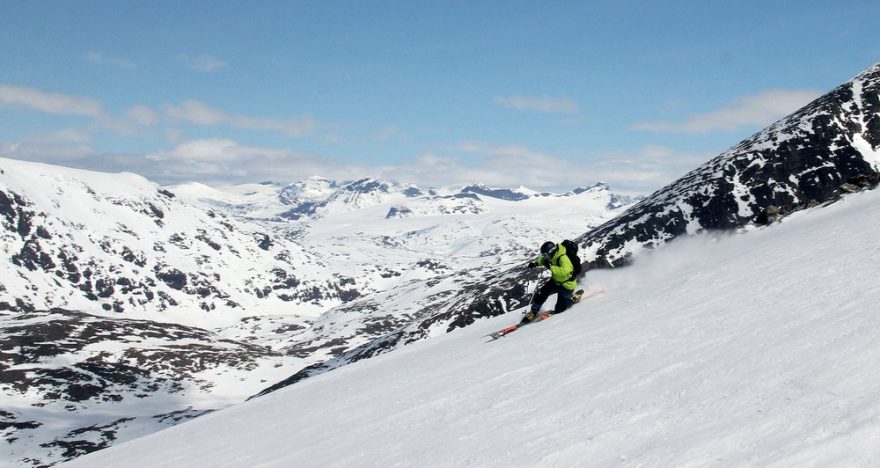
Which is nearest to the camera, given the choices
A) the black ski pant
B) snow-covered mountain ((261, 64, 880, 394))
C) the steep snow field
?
the steep snow field

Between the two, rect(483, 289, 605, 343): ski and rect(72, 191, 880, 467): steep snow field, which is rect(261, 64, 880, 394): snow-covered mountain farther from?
rect(72, 191, 880, 467): steep snow field

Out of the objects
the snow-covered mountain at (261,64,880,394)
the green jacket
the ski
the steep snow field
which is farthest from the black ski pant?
the snow-covered mountain at (261,64,880,394)

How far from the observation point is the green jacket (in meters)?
21.6

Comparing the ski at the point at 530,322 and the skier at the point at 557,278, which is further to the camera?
the ski at the point at 530,322

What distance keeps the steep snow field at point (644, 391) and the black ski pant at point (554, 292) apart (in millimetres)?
912

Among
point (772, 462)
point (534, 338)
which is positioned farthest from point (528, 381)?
point (772, 462)

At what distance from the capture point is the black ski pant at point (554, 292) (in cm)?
2270

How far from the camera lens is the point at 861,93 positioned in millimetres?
163375

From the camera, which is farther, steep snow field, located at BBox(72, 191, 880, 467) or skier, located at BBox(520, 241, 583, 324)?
skier, located at BBox(520, 241, 583, 324)

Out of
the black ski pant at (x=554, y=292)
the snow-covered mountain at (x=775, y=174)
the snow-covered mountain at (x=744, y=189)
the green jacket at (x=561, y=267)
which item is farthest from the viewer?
the snow-covered mountain at (x=775, y=174)

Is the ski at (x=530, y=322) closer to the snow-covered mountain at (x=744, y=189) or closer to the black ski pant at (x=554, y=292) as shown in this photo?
the black ski pant at (x=554, y=292)

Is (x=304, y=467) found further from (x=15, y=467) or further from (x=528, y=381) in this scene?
(x=15, y=467)

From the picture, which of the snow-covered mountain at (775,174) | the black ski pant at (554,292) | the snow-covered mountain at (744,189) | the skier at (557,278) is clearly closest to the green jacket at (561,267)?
the skier at (557,278)

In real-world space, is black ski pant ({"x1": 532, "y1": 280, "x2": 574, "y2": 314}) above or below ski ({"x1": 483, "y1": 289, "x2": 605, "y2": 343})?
above
